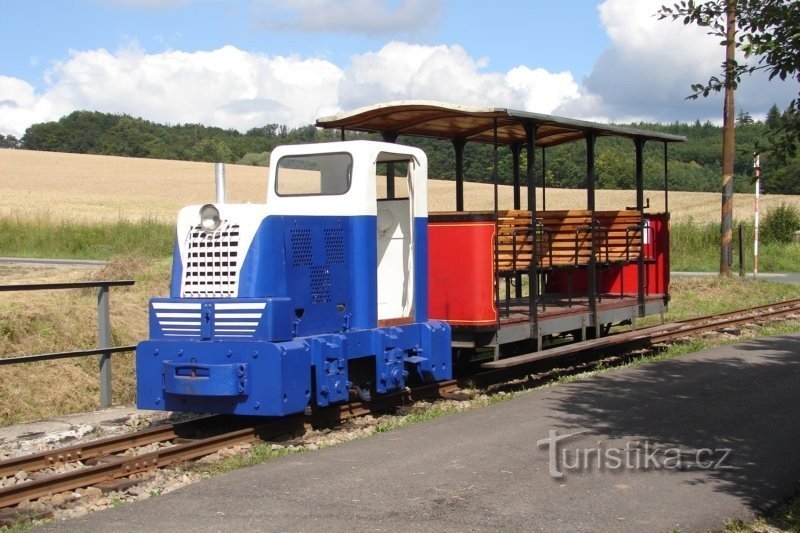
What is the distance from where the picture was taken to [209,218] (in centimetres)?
864

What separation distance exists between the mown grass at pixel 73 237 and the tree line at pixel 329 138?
4214 mm

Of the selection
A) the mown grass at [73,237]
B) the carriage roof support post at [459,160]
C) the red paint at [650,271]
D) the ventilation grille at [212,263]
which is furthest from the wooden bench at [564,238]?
the mown grass at [73,237]

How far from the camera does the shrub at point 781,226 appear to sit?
35.4m

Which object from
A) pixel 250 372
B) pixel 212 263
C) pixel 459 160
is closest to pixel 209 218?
pixel 212 263

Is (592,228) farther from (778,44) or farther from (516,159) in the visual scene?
(778,44)

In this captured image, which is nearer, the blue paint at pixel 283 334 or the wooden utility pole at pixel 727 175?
the blue paint at pixel 283 334

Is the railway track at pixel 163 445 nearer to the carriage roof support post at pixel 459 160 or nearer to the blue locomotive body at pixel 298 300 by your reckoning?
the blue locomotive body at pixel 298 300

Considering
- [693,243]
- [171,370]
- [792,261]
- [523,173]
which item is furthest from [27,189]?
[171,370]

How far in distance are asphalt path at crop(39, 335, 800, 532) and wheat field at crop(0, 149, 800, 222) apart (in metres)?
20.8

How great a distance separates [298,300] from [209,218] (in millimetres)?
1089

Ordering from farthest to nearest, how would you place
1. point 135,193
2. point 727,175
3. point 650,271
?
point 135,193 < point 727,175 < point 650,271

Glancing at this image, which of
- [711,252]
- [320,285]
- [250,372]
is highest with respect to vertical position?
[320,285]

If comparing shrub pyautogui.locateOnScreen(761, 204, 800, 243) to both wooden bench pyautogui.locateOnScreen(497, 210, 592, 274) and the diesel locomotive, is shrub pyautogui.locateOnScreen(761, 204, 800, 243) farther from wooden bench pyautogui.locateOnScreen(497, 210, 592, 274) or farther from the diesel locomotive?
wooden bench pyautogui.locateOnScreen(497, 210, 592, 274)

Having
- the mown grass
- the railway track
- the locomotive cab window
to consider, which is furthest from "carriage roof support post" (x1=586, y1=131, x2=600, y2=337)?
the mown grass
